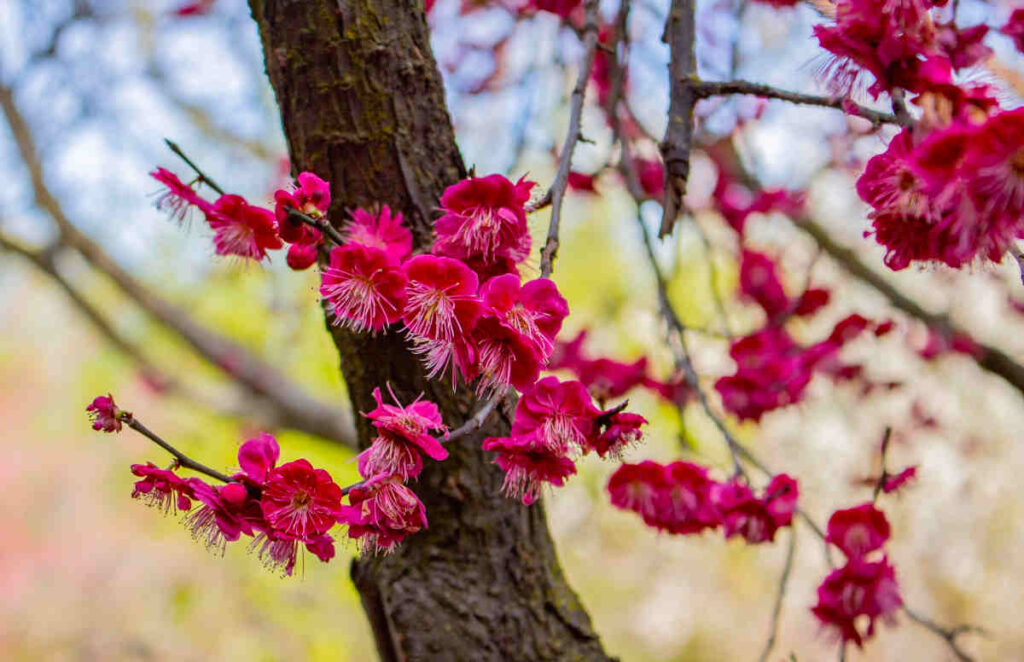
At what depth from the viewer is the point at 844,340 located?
187 cm

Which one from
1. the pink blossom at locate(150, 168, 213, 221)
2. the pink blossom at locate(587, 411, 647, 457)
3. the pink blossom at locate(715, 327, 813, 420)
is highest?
the pink blossom at locate(715, 327, 813, 420)

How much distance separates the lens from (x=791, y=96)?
871mm

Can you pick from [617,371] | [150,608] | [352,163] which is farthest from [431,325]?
[150,608]

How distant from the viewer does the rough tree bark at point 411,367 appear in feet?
3.49

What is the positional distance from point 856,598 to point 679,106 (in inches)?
28.9

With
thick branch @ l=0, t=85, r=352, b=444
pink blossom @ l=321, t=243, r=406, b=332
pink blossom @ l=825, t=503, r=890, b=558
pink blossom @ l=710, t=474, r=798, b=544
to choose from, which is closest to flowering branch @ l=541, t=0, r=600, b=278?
pink blossom @ l=321, t=243, r=406, b=332

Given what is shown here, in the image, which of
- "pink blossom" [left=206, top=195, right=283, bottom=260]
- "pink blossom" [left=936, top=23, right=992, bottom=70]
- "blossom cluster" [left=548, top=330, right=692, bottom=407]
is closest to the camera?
"pink blossom" [left=206, top=195, right=283, bottom=260]

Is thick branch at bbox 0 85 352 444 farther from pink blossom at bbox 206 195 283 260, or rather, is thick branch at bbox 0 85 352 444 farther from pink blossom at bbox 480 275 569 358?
pink blossom at bbox 480 275 569 358

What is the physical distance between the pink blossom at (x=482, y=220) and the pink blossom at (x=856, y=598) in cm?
72

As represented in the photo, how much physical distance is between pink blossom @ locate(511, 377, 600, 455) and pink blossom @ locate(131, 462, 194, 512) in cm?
32

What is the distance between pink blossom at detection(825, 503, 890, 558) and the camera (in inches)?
45.5

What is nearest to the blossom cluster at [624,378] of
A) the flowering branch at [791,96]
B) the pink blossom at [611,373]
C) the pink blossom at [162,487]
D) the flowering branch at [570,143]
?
the pink blossom at [611,373]

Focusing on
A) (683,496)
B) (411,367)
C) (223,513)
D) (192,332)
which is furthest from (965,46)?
(192,332)

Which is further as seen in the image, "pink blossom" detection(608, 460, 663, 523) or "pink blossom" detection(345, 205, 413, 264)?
"pink blossom" detection(608, 460, 663, 523)
